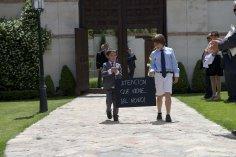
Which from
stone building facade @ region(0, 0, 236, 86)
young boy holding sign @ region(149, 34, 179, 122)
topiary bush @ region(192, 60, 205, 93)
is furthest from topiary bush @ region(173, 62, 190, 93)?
young boy holding sign @ region(149, 34, 179, 122)

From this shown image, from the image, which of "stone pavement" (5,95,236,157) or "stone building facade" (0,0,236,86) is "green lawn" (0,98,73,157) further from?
"stone building facade" (0,0,236,86)

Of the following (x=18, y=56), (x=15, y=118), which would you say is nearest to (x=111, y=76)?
(x=15, y=118)

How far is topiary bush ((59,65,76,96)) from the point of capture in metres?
21.8

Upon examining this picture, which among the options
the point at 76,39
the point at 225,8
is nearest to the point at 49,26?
the point at 76,39

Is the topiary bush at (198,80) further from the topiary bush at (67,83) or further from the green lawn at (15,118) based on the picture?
the green lawn at (15,118)

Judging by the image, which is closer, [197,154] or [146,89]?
[197,154]

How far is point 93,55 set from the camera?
34406 mm

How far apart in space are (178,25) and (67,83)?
4.87 meters

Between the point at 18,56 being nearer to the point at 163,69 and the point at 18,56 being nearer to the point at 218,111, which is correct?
the point at 218,111


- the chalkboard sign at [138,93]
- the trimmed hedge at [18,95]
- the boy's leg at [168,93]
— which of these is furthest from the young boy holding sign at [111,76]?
the trimmed hedge at [18,95]

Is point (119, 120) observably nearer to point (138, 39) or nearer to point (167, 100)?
point (167, 100)

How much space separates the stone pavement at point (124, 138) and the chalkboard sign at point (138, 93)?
1.24ft

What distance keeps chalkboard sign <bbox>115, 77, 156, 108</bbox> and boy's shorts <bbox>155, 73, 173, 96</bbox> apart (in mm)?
617

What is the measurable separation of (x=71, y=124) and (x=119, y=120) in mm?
1195
